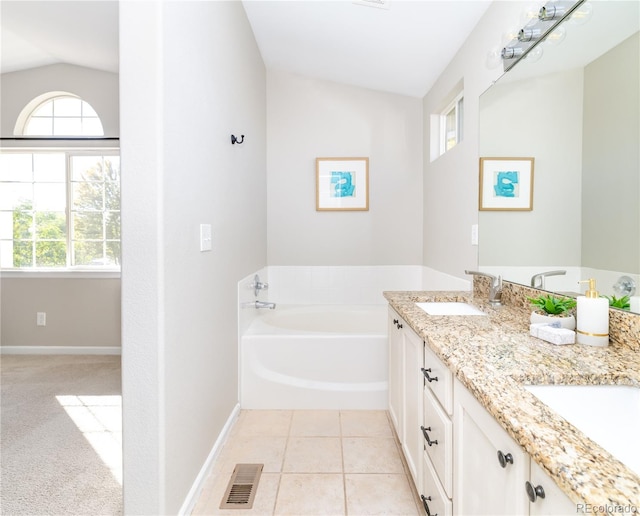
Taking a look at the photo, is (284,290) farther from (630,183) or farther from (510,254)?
(630,183)

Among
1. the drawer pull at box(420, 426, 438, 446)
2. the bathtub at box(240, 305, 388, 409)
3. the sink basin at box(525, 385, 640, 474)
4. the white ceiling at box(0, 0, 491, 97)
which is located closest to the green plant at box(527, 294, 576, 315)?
the sink basin at box(525, 385, 640, 474)

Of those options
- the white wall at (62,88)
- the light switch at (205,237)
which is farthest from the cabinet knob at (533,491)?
the white wall at (62,88)

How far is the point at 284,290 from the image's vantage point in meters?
3.33

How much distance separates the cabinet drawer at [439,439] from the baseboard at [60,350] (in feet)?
10.5

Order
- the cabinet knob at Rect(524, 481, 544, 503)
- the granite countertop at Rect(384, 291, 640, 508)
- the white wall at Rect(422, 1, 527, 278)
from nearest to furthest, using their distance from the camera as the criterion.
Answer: the granite countertop at Rect(384, 291, 640, 508)
the cabinet knob at Rect(524, 481, 544, 503)
the white wall at Rect(422, 1, 527, 278)

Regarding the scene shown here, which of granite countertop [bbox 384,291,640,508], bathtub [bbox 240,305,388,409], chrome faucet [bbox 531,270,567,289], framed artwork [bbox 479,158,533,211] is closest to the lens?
granite countertop [bbox 384,291,640,508]

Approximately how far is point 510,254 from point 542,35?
97 centimetres

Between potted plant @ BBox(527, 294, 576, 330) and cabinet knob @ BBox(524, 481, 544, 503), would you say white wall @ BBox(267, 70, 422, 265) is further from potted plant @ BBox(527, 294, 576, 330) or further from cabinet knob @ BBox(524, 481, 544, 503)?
cabinet knob @ BBox(524, 481, 544, 503)

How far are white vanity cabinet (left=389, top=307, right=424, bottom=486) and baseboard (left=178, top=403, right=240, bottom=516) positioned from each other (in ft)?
3.11

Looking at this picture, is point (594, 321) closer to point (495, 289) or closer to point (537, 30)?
point (495, 289)

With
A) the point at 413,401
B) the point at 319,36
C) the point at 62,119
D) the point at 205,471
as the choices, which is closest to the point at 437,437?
the point at 413,401

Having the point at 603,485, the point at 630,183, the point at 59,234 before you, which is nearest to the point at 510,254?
the point at 630,183

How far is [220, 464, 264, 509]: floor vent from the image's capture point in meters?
1.48

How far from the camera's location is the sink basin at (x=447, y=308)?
1.74 metres
